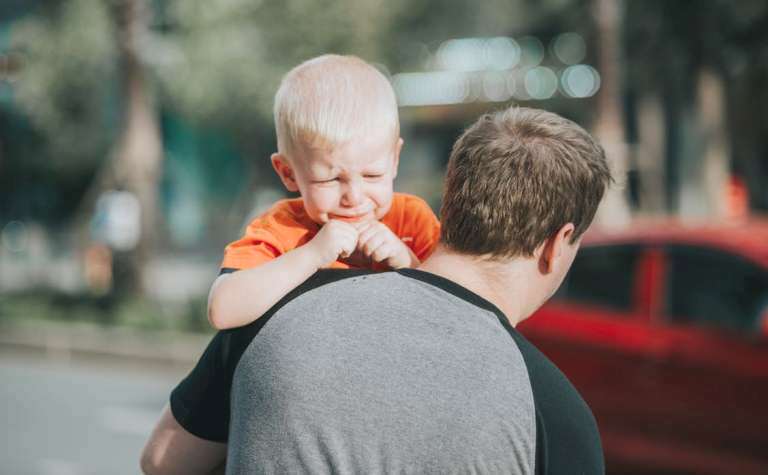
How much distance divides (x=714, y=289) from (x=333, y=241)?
3.83 m

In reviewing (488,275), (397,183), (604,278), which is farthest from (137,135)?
(488,275)

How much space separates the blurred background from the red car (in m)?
0.01

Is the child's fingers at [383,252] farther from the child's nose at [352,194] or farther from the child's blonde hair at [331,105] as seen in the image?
the child's blonde hair at [331,105]

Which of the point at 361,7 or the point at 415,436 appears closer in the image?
the point at 415,436

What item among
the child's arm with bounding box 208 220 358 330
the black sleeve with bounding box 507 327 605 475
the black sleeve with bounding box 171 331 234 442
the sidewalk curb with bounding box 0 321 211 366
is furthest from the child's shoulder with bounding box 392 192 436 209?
the sidewalk curb with bounding box 0 321 211 366

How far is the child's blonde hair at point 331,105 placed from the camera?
5.65 ft

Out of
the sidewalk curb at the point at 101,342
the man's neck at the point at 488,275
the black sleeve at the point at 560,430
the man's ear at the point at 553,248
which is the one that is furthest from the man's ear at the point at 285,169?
the sidewalk curb at the point at 101,342

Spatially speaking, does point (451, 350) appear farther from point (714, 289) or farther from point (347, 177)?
point (714, 289)

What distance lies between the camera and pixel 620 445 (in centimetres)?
526

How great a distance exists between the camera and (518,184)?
1577 mm

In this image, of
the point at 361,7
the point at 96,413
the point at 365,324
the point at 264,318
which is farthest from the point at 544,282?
the point at 361,7

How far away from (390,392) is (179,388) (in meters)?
0.44

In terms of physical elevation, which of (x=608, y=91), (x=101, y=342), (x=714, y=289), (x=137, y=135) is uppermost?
(x=608, y=91)

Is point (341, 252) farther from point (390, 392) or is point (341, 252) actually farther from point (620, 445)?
point (620, 445)
